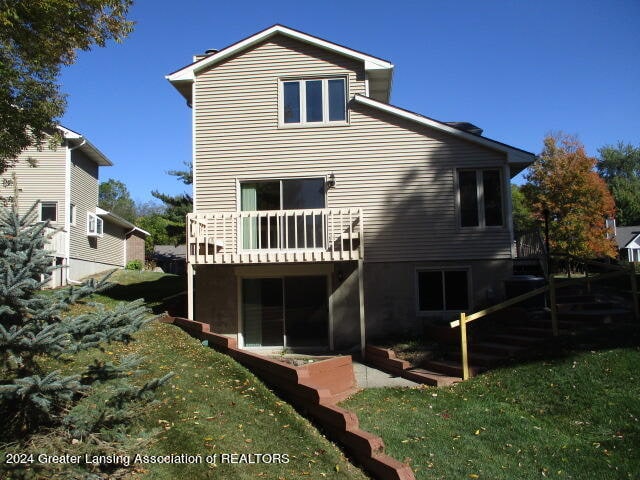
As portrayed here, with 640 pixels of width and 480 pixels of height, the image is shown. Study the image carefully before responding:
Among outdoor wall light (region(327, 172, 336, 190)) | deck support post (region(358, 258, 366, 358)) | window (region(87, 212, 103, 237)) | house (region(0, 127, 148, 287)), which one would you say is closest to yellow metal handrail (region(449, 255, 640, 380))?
deck support post (region(358, 258, 366, 358))

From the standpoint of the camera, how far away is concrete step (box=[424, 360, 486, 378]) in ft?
30.5

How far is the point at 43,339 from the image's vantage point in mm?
4273

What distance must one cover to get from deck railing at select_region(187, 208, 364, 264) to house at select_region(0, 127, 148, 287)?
7.91m

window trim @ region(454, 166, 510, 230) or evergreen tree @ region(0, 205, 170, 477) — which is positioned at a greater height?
window trim @ region(454, 166, 510, 230)

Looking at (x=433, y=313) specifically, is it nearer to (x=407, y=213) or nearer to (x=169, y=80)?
(x=407, y=213)

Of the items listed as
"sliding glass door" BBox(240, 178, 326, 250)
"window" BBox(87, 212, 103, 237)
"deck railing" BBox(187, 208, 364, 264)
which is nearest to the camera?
"deck railing" BBox(187, 208, 364, 264)

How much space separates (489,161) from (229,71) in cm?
746

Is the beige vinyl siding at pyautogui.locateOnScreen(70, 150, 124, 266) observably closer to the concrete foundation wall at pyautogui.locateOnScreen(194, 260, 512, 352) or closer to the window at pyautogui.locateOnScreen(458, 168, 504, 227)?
the concrete foundation wall at pyautogui.locateOnScreen(194, 260, 512, 352)

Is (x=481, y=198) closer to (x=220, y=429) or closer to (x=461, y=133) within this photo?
(x=461, y=133)

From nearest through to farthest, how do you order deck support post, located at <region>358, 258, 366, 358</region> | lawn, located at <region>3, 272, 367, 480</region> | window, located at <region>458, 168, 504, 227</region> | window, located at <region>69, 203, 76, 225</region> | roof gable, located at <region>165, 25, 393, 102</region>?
lawn, located at <region>3, 272, 367, 480</region> → deck support post, located at <region>358, 258, 366, 358</region> → window, located at <region>458, 168, 504, 227</region> → roof gable, located at <region>165, 25, 393, 102</region> → window, located at <region>69, 203, 76, 225</region>

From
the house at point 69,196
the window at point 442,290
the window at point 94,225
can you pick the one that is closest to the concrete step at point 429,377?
the window at point 442,290

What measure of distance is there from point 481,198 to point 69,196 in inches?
617

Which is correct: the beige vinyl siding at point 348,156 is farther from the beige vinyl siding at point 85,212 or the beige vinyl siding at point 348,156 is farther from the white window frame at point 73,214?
the beige vinyl siding at point 85,212

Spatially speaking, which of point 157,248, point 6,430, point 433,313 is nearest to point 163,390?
point 6,430
